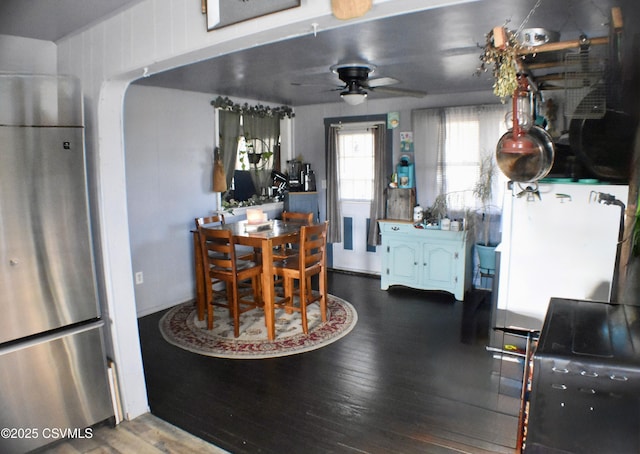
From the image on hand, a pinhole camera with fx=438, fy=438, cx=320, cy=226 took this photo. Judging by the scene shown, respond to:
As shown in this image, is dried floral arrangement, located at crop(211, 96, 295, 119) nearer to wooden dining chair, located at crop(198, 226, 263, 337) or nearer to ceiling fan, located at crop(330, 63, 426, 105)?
wooden dining chair, located at crop(198, 226, 263, 337)

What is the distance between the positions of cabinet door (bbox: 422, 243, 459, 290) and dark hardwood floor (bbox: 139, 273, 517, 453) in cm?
79

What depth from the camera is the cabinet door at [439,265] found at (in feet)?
15.4

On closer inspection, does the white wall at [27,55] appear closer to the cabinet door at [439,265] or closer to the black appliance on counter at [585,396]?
the black appliance on counter at [585,396]

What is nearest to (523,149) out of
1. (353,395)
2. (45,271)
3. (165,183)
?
(353,395)

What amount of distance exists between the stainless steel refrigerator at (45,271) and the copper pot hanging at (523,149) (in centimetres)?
227

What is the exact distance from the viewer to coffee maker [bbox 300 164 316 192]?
5836 mm

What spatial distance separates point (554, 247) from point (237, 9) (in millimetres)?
2225

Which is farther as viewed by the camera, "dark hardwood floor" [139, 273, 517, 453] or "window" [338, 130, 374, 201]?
"window" [338, 130, 374, 201]

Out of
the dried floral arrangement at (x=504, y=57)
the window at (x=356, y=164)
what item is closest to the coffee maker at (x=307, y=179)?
the window at (x=356, y=164)

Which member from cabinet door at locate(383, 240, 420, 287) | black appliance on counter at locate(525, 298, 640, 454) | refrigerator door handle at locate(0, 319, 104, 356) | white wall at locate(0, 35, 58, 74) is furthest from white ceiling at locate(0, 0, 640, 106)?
cabinet door at locate(383, 240, 420, 287)

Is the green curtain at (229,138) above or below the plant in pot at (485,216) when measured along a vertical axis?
above

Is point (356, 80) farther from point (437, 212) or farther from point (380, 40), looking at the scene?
point (437, 212)

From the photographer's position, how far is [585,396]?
1.25 meters

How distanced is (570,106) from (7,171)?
8.89 feet
